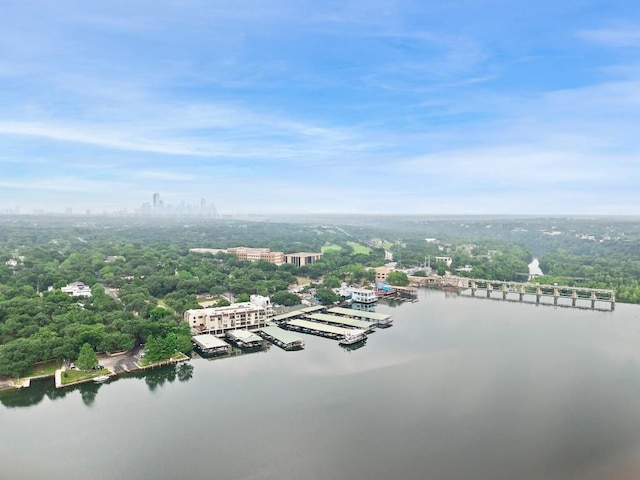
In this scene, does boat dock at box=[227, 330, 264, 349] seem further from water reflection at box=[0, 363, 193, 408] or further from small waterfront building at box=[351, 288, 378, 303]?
small waterfront building at box=[351, 288, 378, 303]

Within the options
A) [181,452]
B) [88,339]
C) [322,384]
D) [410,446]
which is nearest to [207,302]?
[88,339]

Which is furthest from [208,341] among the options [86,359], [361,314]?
[361,314]

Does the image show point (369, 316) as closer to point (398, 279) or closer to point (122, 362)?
point (398, 279)

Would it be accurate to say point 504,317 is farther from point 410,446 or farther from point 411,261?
point 411,261

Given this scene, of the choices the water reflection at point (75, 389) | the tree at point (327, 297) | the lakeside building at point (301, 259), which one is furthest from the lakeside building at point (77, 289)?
the lakeside building at point (301, 259)

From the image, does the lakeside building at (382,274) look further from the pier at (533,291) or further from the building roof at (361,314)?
the building roof at (361,314)

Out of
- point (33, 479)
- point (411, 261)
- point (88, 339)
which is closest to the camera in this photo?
point (33, 479)
